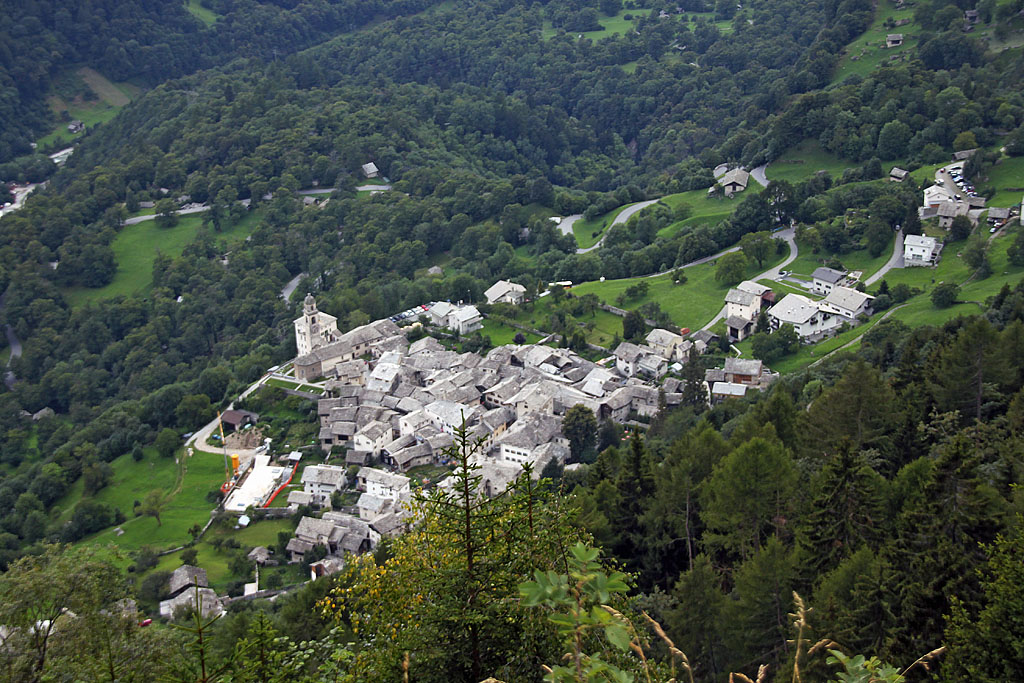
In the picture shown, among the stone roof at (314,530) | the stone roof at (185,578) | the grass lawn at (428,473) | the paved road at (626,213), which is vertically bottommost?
the paved road at (626,213)

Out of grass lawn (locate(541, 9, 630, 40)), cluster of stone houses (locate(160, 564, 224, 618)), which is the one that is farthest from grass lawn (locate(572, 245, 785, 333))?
grass lawn (locate(541, 9, 630, 40))

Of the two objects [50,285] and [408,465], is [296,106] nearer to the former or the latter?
[50,285]

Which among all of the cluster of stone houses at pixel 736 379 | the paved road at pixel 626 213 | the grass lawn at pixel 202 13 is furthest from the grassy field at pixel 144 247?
the grass lawn at pixel 202 13

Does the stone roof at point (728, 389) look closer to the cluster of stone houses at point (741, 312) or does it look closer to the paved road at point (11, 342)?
the cluster of stone houses at point (741, 312)

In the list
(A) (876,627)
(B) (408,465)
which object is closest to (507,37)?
(B) (408,465)

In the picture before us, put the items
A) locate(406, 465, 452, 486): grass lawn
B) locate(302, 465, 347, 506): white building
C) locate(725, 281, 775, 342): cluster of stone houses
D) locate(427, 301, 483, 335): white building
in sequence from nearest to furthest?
locate(406, 465, 452, 486): grass lawn → locate(302, 465, 347, 506): white building → locate(725, 281, 775, 342): cluster of stone houses → locate(427, 301, 483, 335): white building

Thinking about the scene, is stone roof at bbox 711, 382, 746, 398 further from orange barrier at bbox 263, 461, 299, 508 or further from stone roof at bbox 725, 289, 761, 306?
orange barrier at bbox 263, 461, 299, 508
